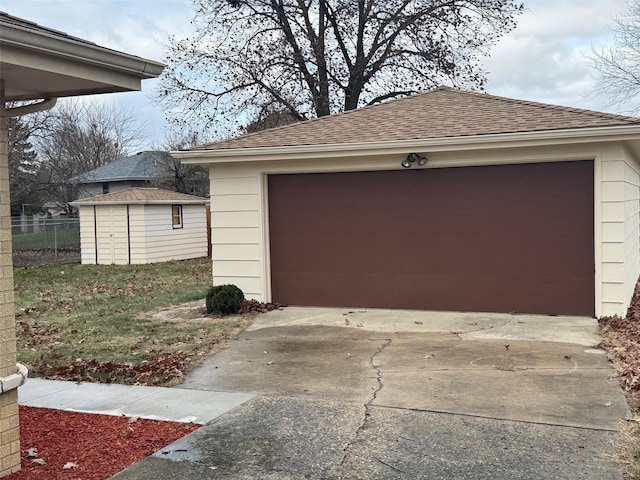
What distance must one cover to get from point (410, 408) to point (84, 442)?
267 centimetres

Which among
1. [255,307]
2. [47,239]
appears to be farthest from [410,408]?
[47,239]

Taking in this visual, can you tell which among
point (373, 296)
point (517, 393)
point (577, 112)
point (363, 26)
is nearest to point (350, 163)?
point (373, 296)

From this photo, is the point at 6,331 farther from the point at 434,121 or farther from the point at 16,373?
the point at 434,121

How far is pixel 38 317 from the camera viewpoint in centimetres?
1078

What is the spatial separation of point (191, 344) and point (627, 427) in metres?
5.32

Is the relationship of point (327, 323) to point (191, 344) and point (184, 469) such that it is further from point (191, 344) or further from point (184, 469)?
point (184, 469)

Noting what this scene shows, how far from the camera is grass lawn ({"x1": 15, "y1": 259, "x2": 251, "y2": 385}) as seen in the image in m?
6.94

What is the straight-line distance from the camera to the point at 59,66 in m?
3.84

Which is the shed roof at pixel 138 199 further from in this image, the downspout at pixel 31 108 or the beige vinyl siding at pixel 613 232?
the downspout at pixel 31 108

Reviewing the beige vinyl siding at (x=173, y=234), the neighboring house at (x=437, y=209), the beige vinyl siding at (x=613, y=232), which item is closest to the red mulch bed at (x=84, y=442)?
the neighboring house at (x=437, y=209)

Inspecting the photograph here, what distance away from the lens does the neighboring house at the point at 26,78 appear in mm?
3605

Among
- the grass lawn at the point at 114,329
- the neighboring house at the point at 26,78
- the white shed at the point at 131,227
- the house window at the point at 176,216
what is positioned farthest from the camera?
the house window at the point at 176,216

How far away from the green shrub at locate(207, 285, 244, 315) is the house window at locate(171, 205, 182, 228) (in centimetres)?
1270

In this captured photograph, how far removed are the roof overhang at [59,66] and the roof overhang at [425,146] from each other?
5677 mm
